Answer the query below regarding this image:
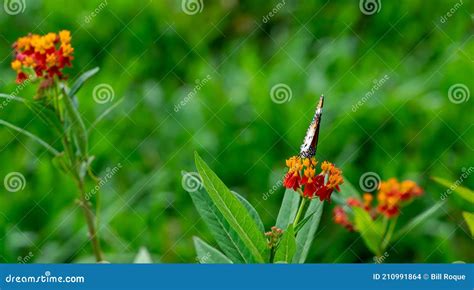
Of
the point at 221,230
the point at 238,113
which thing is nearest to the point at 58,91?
the point at 221,230

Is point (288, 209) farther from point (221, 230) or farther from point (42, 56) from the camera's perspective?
point (42, 56)

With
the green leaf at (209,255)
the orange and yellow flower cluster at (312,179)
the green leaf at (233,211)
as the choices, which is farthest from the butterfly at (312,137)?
the green leaf at (209,255)

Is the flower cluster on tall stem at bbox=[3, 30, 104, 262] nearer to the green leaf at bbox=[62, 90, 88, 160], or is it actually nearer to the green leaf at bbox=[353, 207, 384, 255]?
the green leaf at bbox=[62, 90, 88, 160]

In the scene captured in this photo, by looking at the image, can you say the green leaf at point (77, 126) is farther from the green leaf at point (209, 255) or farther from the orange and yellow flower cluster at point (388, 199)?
the orange and yellow flower cluster at point (388, 199)

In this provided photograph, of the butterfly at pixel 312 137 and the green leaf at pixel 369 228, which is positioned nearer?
the butterfly at pixel 312 137

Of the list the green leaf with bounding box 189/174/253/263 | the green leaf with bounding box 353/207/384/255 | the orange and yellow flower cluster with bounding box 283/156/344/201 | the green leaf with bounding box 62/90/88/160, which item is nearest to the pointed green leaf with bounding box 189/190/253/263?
the green leaf with bounding box 189/174/253/263

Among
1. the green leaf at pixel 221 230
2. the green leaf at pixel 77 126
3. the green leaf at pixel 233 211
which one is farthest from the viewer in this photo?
the green leaf at pixel 77 126
